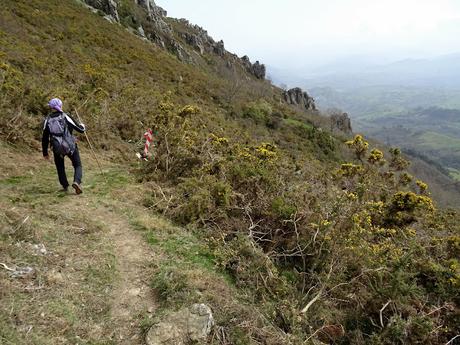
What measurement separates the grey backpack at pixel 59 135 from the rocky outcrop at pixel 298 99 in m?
65.5

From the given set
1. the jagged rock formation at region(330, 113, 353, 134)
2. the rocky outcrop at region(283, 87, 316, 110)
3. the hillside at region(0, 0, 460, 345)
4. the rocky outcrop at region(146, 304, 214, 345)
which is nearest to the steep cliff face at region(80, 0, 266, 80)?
the rocky outcrop at region(283, 87, 316, 110)

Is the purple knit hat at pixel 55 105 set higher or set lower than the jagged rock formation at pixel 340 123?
higher

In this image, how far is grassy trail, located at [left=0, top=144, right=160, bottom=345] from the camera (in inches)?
161

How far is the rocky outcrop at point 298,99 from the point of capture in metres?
72.0

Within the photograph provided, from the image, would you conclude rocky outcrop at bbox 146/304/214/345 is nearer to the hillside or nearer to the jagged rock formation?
the hillside

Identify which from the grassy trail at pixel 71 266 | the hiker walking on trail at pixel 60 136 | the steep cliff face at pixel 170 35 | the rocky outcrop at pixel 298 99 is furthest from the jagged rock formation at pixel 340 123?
the grassy trail at pixel 71 266

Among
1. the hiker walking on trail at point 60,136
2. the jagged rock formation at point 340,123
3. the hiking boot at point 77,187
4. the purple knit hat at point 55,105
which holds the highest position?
the purple knit hat at point 55,105

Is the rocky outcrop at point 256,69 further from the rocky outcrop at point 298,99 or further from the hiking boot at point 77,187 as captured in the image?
the hiking boot at point 77,187

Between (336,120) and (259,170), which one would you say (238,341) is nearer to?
(259,170)

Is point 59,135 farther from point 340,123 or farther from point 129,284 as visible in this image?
point 340,123

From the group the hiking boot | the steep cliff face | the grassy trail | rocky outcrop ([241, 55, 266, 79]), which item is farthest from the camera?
rocky outcrop ([241, 55, 266, 79])

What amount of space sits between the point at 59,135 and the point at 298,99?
2791 inches

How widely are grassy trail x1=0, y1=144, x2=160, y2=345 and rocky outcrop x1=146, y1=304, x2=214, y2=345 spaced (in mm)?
213

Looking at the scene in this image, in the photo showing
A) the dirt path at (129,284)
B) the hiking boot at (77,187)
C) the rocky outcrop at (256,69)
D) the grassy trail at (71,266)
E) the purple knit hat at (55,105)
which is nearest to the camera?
the grassy trail at (71,266)
